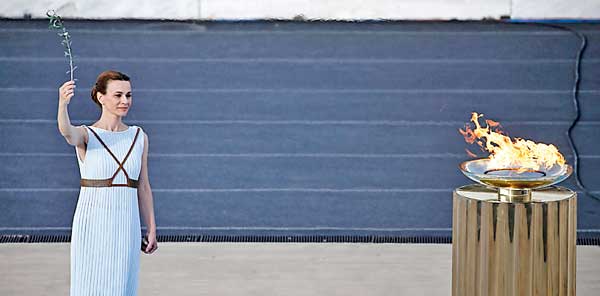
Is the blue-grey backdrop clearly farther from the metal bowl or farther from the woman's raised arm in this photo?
the metal bowl

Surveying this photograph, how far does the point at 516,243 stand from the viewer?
2.95 meters

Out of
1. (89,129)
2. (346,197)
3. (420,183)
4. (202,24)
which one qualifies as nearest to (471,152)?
(420,183)

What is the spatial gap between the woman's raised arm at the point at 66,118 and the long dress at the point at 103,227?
0.06 meters

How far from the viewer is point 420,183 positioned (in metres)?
5.85

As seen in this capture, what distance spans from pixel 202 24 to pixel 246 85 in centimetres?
45

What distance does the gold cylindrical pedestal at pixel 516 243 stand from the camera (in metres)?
2.94

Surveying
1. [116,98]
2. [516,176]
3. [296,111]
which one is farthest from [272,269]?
[516,176]

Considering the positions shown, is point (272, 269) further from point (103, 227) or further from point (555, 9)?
point (555, 9)

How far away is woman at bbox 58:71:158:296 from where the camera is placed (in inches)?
135

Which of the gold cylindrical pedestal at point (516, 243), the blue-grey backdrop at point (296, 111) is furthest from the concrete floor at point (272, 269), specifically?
the gold cylindrical pedestal at point (516, 243)

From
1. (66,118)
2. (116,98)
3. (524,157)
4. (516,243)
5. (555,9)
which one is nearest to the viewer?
(516,243)

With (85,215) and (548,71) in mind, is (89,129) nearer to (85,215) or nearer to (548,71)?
(85,215)

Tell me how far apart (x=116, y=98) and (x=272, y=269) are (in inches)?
69.8

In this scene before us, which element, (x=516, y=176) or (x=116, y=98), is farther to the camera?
(x=116, y=98)
